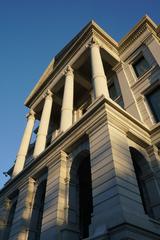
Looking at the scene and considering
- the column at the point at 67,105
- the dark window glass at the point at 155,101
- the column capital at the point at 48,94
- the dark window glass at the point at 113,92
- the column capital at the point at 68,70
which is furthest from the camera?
the column capital at the point at 48,94

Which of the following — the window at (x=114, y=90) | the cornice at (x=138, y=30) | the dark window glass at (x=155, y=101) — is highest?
the cornice at (x=138, y=30)

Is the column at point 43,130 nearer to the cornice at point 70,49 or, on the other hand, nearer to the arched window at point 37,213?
the cornice at point 70,49

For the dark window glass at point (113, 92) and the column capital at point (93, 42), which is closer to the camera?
the column capital at point (93, 42)

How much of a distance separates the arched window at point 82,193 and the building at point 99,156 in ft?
0.05

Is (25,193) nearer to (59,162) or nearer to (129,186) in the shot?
(59,162)

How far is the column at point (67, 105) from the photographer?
667 inches

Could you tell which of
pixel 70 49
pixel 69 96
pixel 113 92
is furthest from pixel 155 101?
pixel 70 49

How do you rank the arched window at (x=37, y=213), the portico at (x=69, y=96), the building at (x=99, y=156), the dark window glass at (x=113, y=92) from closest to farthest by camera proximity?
the building at (x=99, y=156), the arched window at (x=37, y=213), the portico at (x=69, y=96), the dark window glass at (x=113, y=92)

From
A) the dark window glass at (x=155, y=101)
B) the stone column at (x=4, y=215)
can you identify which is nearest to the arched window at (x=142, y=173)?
the dark window glass at (x=155, y=101)

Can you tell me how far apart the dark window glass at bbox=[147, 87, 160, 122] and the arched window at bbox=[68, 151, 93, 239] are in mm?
5574

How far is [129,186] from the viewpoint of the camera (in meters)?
9.41

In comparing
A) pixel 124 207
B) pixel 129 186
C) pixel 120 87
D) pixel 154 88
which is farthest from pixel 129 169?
pixel 120 87

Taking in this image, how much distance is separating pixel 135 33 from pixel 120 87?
5.97 metres

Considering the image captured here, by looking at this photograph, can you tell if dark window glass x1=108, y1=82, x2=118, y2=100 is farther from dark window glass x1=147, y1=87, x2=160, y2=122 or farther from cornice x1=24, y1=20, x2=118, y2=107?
dark window glass x1=147, y1=87, x2=160, y2=122
